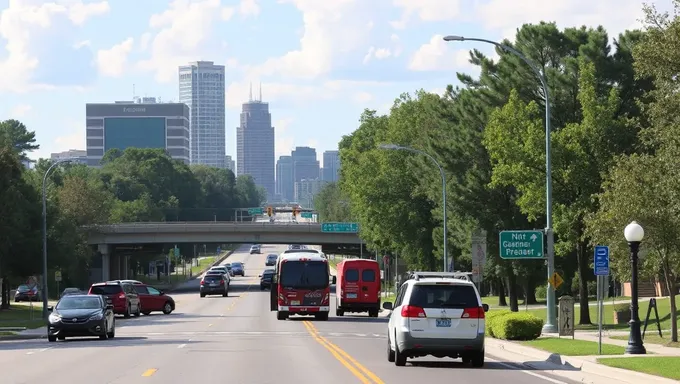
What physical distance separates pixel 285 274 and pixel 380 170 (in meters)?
37.6

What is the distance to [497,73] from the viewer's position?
56.3m

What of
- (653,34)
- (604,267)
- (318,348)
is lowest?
(318,348)

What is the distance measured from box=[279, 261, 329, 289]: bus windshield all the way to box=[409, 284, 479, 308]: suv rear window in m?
23.8

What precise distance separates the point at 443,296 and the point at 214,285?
61.5 metres

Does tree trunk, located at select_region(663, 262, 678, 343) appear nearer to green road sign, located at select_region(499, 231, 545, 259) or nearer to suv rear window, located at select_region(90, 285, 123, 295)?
green road sign, located at select_region(499, 231, 545, 259)

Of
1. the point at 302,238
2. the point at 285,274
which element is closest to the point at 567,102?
the point at 285,274

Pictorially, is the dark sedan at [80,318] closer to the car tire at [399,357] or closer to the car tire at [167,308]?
the car tire at [399,357]

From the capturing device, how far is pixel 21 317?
214 ft

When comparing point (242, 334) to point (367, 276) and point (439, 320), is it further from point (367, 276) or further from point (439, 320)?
point (367, 276)

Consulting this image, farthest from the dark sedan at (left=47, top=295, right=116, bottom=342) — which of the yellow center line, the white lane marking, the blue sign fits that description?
the blue sign

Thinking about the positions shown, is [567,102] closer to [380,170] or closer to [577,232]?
[577,232]

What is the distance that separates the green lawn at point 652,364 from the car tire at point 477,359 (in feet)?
8.02

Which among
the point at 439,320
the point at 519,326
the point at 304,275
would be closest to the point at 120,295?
the point at 304,275

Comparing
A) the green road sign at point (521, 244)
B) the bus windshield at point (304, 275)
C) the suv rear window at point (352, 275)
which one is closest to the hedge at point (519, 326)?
the green road sign at point (521, 244)
